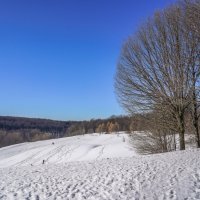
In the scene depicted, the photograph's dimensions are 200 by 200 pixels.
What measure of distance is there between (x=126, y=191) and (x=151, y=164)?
3604 millimetres

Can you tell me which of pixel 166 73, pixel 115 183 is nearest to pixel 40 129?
pixel 166 73

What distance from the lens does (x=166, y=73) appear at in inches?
632

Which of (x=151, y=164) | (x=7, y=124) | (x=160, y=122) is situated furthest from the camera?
(x=7, y=124)

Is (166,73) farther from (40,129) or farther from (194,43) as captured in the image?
(40,129)

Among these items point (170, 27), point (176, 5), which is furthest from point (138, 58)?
point (176, 5)

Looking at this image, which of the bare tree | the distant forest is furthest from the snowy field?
the distant forest

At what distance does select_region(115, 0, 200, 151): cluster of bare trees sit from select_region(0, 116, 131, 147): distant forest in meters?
97.8

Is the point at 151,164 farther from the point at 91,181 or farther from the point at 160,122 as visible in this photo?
the point at 160,122

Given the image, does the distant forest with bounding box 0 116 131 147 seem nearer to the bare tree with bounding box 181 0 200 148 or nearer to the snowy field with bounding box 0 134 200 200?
the bare tree with bounding box 181 0 200 148

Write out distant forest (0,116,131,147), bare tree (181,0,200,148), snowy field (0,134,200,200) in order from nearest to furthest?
snowy field (0,134,200,200)
bare tree (181,0,200,148)
distant forest (0,116,131,147)

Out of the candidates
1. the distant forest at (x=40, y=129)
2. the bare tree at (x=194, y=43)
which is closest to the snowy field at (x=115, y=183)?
the bare tree at (x=194, y=43)

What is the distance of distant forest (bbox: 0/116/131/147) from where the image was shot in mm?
122250

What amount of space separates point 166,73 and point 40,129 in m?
177

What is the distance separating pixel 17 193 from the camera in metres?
7.55
